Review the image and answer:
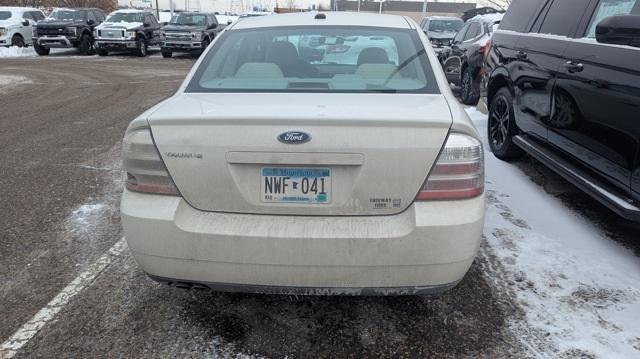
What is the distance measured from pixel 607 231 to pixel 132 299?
11.7ft

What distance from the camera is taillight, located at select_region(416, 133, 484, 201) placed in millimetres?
2229

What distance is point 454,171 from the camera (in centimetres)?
225

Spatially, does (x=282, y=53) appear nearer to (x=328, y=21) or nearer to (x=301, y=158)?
(x=328, y=21)

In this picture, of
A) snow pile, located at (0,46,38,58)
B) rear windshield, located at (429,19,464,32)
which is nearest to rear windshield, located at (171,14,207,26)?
snow pile, located at (0,46,38,58)

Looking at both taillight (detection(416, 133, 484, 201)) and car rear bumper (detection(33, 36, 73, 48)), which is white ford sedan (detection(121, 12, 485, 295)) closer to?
taillight (detection(416, 133, 484, 201))

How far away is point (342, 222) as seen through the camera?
2.23m

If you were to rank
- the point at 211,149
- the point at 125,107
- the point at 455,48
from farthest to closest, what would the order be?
the point at 455,48 < the point at 125,107 < the point at 211,149

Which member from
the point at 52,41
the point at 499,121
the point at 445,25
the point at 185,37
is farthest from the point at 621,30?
the point at 52,41

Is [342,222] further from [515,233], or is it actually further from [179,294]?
[515,233]

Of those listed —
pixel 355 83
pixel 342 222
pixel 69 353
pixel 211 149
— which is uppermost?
pixel 355 83

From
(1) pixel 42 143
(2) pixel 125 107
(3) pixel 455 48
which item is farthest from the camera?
(3) pixel 455 48

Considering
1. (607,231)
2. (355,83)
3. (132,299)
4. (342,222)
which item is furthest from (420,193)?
(607,231)

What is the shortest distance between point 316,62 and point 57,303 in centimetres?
222

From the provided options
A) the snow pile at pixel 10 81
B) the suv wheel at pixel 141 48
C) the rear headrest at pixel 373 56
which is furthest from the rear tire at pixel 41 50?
the rear headrest at pixel 373 56
